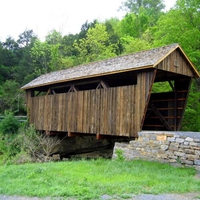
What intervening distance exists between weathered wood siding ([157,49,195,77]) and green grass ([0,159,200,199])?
3697 mm

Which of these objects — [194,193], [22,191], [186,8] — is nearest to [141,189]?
[194,193]

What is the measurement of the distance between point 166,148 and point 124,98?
272 cm

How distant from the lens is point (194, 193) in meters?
Answer: 5.23

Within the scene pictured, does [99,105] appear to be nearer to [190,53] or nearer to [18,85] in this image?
[190,53]

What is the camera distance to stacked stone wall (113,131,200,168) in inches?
301

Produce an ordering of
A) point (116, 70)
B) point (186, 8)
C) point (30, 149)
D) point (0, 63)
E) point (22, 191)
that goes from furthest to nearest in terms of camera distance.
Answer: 1. point (0, 63)
2. point (186, 8)
3. point (30, 149)
4. point (116, 70)
5. point (22, 191)

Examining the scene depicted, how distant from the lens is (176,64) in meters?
9.91

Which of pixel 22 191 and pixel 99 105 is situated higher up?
pixel 99 105

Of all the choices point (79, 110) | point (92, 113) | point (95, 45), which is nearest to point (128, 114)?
point (92, 113)

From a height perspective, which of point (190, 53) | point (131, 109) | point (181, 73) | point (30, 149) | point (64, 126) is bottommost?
point (30, 149)

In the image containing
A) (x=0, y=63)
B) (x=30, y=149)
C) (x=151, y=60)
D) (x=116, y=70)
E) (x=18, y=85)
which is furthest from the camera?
(x=0, y=63)

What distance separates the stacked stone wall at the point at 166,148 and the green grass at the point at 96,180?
43 centimetres

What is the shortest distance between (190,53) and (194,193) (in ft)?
27.5

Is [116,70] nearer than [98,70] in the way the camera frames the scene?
Yes
